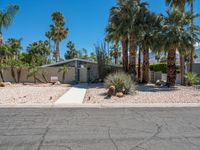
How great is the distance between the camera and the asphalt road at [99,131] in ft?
19.4

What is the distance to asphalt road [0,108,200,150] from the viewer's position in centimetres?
592

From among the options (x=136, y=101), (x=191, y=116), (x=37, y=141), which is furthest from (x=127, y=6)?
(x=37, y=141)

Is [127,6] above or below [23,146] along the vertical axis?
above

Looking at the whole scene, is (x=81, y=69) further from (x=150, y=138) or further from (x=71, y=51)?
(x=71, y=51)

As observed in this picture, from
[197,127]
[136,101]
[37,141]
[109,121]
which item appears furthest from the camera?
[136,101]

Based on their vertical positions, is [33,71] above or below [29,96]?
above

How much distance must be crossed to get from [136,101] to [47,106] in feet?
15.1

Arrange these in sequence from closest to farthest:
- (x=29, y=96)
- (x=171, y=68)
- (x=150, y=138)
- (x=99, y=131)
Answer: (x=150, y=138)
(x=99, y=131)
(x=29, y=96)
(x=171, y=68)

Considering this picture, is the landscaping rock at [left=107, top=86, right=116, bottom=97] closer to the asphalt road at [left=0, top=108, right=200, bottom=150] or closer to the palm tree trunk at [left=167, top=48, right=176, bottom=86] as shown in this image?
the asphalt road at [left=0, top=108, right=200, bottom=150]

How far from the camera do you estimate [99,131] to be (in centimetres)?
723

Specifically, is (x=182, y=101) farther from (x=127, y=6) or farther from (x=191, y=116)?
(x=127, y=6)

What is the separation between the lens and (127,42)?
30031 millimetres

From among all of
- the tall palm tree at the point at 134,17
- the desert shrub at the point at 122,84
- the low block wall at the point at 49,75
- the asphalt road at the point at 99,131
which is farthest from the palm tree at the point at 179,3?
the asphalt road at the point at 99,131

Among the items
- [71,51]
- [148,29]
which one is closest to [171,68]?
[148,29]
